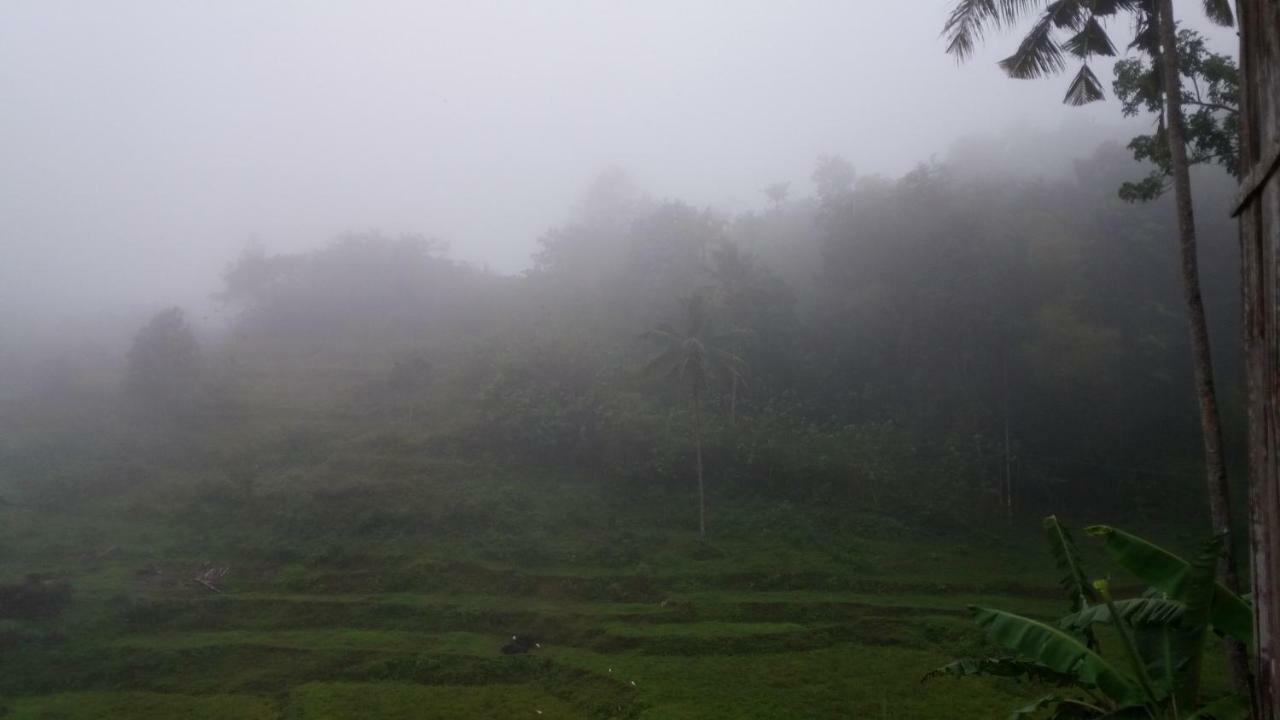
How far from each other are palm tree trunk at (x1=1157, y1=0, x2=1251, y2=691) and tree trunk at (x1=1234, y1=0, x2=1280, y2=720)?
19.9ft

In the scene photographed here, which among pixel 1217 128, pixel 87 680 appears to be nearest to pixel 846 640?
pixel 1217 128

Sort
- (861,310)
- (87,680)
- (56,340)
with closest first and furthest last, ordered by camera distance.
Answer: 1. (87,680)
2. (861,310)
3. (56,340)

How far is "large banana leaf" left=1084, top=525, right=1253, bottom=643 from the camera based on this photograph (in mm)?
5426

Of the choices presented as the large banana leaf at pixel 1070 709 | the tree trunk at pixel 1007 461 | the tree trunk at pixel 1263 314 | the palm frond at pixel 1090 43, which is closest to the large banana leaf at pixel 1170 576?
the large banana leaf at pixel 1070 709

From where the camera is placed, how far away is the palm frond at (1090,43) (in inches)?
424

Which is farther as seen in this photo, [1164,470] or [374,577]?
[1164,470]

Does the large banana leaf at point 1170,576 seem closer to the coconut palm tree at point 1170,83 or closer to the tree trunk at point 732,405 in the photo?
the coconut palm tree at point 1170,83

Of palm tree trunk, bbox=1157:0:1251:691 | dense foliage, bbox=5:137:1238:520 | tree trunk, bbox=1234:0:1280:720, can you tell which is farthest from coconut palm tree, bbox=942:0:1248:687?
dense foliage, bbox=5:137:1238:520

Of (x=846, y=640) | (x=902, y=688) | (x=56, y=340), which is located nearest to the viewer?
(x=902, y=688)

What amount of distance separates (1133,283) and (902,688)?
2761 centimetres

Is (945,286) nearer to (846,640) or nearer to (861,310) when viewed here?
(861,310)

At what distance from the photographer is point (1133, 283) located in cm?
3572

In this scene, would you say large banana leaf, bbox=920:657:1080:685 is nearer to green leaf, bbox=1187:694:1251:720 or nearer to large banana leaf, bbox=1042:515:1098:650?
large banana leaf, bbox=1042:515:1098:650

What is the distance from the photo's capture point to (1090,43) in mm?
10867
